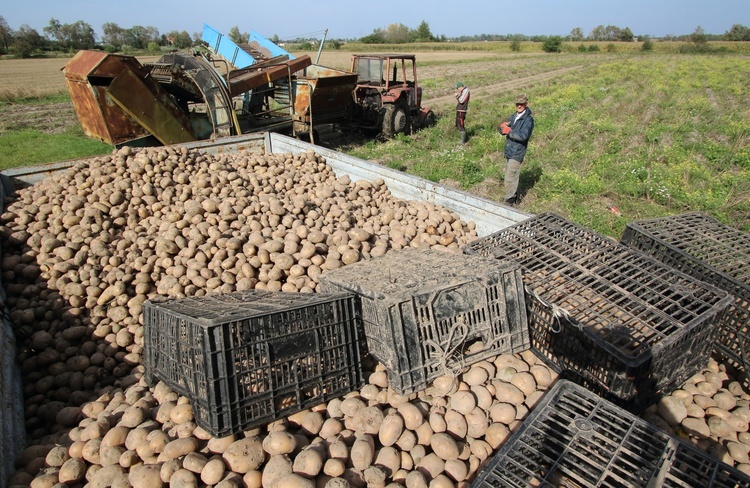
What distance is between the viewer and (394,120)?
37.0ft

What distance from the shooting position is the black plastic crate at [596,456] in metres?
2.11

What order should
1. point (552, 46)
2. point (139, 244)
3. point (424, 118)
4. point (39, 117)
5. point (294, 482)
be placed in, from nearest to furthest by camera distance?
1. point (294, 482)
2. point (139, 244)
3. point (424, 118)
4. point (39, 117)
5. point (552, 46)

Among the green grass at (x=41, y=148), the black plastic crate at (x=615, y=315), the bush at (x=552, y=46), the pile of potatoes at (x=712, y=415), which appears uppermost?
the bush at (x=552, y=46)

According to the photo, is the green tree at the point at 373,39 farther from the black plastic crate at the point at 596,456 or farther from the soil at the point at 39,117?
the black plastic crate at the point at 596,456

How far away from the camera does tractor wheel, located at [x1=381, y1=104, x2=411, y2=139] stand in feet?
36.4

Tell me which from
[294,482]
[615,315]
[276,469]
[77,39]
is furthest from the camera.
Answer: [77,39]

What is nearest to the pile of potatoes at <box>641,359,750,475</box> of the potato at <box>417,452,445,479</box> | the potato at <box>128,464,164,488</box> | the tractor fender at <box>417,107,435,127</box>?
the potato at <box>417,452,445,479</box>

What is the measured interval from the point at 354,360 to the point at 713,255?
10.1 ft

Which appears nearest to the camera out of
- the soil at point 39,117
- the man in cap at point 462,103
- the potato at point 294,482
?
the potato at point 294,482

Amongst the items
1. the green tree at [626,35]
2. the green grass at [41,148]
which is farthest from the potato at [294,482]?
the green tree at [626,35]

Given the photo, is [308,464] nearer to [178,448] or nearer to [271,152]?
[178,448]

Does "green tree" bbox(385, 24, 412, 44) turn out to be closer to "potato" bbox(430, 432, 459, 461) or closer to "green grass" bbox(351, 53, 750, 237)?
"green grass" bbox(351, 53, 750, 237)

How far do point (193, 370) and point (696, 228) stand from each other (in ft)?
14.2

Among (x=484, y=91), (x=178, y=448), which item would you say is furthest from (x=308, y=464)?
(x=484, y=91)
